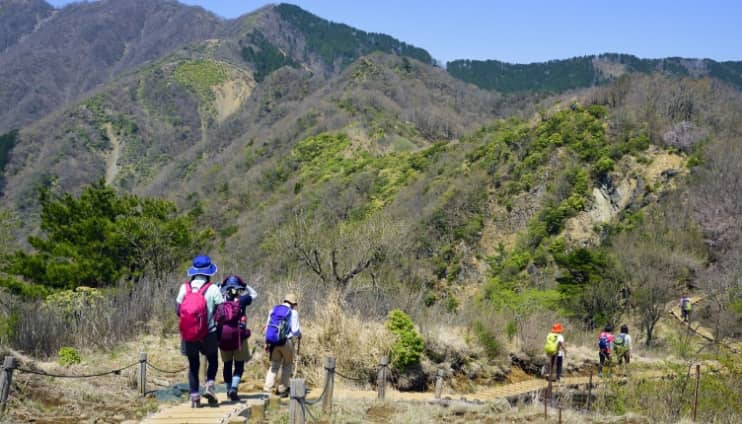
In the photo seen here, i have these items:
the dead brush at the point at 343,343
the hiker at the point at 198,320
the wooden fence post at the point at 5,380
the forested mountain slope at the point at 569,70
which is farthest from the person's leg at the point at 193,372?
the forested mountain slope at the point at 569,70

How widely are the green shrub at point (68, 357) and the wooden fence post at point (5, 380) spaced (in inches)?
108

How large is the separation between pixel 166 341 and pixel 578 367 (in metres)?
9.49

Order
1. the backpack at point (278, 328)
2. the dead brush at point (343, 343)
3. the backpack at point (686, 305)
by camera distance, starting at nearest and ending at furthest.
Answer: the backpack at point (278, 328)
the dead brush at point (343, 343)
the backpack at point (686, 305)

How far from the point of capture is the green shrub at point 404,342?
12.3 m

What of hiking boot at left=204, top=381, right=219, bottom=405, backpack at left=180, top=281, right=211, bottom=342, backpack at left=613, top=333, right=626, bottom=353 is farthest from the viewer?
backpack at left=613, top=333, right=626, bottom=353

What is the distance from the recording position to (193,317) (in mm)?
6984

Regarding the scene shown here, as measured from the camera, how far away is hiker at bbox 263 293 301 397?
330 inches

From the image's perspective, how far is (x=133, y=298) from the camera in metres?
13.3

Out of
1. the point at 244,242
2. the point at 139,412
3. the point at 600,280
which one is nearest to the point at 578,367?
the point at 600,280

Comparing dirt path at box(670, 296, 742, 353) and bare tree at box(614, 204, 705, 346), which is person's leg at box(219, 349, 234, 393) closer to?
bare tree at box(614, 204, 705, 346)

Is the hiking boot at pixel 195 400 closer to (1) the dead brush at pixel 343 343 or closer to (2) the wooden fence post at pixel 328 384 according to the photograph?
(2) the wooden fence post at pixel 328 384

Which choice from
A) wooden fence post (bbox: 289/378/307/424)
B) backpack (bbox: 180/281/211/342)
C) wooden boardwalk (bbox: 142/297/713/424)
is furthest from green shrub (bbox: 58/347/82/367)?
wooden fence post (bbox: 289/378/307/424)

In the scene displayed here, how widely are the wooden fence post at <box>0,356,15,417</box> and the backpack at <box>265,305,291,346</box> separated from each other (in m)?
2.87

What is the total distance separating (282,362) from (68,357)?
3.71 metres
